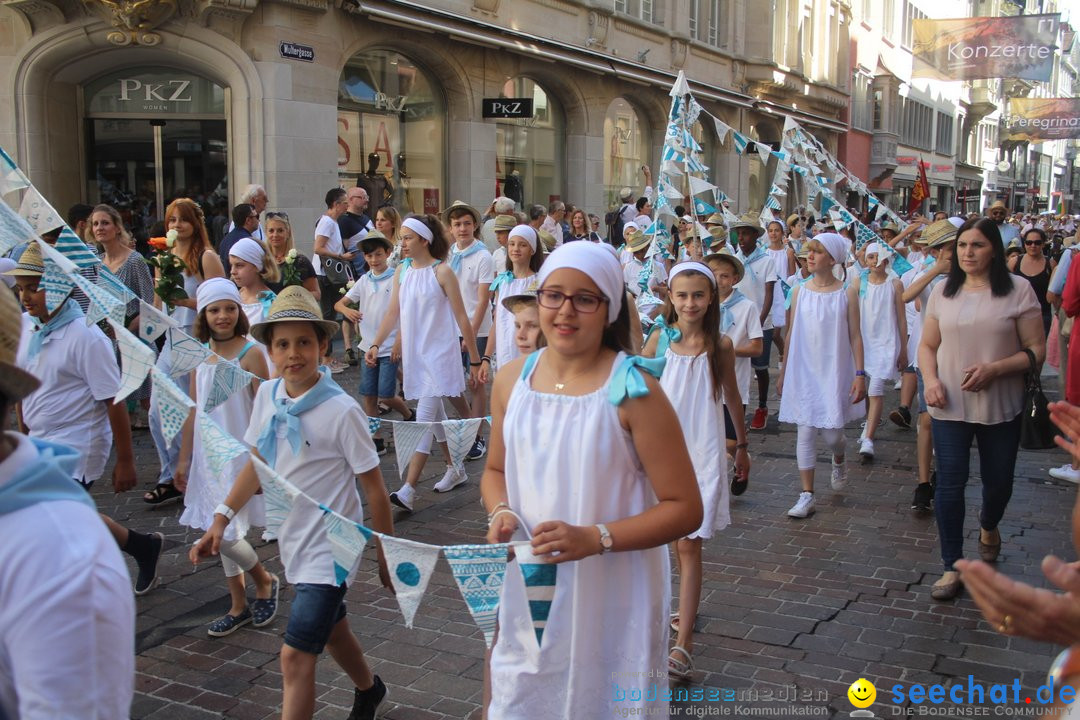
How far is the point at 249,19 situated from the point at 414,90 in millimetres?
4181

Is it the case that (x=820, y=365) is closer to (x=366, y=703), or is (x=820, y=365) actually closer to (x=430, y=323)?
(x=430, y=323)

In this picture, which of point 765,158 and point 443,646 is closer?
point 443,646

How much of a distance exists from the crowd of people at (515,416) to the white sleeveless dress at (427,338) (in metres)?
0.02

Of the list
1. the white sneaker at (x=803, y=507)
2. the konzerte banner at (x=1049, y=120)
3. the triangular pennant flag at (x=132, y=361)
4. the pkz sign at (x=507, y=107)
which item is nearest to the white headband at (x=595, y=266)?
the triangular pennant flag at (x=132, y=361)

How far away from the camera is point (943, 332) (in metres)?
5.48

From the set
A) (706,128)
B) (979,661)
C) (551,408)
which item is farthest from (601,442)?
(706,128)

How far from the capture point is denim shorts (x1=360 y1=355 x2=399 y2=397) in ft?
26.2

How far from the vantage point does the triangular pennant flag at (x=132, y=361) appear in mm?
3908

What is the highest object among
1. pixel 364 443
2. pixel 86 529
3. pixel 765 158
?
pixel 765 158

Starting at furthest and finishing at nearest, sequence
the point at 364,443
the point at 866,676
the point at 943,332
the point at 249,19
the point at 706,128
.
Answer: the point at 706,128
the point at 249,19
the point at 943,332
the point at 866,676
the point at 364,443

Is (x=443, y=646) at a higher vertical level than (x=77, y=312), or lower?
lower

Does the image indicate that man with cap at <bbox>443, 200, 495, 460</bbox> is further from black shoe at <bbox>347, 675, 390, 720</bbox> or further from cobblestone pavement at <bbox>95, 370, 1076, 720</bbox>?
black shoe at <bbox>347, 675, 390, 720</bbox>

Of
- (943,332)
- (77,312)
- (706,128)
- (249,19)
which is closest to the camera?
(77,312)

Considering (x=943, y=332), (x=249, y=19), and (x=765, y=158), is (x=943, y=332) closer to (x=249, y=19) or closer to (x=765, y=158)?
(x=765, y=158)
